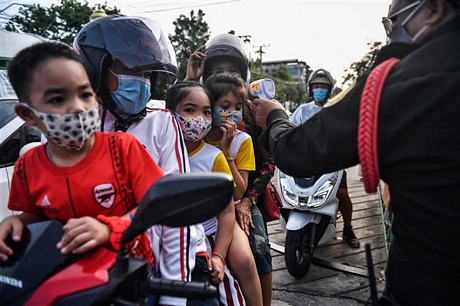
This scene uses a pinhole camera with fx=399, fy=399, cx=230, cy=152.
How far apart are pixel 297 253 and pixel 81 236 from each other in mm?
3034

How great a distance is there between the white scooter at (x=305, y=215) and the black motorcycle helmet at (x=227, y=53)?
4.08ft

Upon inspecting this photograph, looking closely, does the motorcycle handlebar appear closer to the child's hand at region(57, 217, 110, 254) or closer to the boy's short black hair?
the child's hand at region(57, 217, 110, 254)

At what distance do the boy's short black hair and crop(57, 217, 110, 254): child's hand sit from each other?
0.43 m

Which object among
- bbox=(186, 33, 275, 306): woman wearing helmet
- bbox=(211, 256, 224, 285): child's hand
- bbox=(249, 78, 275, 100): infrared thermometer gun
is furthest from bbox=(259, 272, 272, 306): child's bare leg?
bbox=(249, 78, 275, 100): infrared thermometer gun

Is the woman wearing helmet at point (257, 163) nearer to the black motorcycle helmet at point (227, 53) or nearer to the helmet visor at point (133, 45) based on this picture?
the black motorcycle helmet at point (227, 53)

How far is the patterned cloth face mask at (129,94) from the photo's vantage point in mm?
1541

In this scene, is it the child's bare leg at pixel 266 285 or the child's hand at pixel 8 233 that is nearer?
the child's hand at pixel 8 233

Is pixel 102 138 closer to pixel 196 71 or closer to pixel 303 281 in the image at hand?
pixel 196 71

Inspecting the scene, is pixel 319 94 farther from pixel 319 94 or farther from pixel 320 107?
pixel 320 107

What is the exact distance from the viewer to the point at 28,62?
1108 millimetres

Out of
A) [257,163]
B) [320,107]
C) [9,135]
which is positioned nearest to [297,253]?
[257,163]

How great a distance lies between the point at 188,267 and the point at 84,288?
556mm

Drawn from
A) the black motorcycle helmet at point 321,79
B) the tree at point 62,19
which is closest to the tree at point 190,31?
the tree at point 62,19

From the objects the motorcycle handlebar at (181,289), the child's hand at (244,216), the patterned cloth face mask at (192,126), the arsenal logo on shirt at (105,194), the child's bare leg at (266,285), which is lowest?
the child's bare leg at (266,285)
